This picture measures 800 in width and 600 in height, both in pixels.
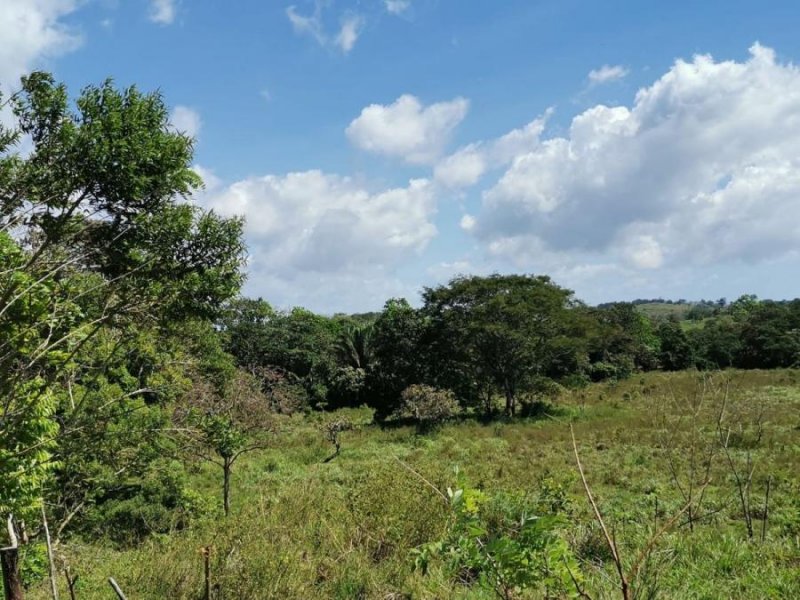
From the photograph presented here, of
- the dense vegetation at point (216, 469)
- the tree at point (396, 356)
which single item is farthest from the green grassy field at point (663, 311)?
the dense vegetation at point (216, 469)

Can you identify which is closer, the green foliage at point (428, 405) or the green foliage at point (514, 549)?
the green foliage at point (514, 549)

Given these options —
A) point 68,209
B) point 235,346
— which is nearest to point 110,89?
point 68,209

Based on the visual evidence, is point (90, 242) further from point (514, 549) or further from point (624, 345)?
point (624, 345)

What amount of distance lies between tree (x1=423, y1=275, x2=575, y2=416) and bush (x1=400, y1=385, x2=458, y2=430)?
4.16m

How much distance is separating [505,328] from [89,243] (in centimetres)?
2277

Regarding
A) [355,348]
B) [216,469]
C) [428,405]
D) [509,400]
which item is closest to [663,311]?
[355,348]

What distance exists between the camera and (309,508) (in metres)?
8.48

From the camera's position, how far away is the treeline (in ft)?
93.2

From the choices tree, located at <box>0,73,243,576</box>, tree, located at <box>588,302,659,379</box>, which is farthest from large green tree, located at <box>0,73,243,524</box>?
tree, located at <box>588,302,659,379</box>

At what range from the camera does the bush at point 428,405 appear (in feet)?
83.3

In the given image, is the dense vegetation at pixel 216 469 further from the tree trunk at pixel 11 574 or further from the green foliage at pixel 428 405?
the green foliage at pixel 428 405

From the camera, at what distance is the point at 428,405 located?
2541cm

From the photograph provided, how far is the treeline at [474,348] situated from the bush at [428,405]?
1.85 meters

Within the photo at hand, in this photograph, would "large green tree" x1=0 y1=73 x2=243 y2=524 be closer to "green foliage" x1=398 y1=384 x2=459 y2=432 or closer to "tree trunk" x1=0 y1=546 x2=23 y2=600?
"tree trunk" x1=0 y1=546 x2=23 y2=600
